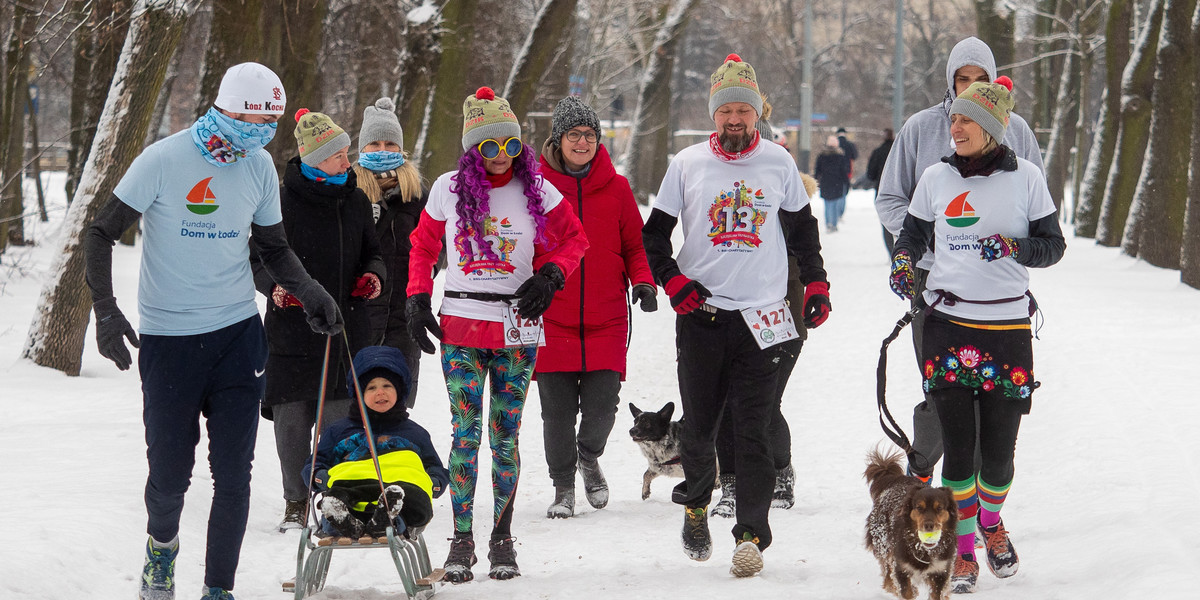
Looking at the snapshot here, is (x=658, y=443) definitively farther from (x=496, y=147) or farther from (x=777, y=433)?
(x=496, y=147)

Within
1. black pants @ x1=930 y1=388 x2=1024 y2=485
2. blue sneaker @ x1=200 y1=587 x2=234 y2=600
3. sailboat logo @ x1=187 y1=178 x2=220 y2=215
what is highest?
sailboat logo @ x1=187 y1=178 x2=220 y2=215

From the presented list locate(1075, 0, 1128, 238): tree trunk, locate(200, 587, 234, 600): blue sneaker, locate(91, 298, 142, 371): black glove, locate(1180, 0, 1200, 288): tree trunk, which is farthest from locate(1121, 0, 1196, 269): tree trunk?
locate(91, 298, 142, 371): black glove

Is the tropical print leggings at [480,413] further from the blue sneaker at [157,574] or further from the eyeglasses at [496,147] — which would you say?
the blue sneaker at [157,574]

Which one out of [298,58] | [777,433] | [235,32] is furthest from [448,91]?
[777,433]

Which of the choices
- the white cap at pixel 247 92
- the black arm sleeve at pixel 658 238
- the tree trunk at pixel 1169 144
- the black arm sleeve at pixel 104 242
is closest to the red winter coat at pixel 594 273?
the black arm sleeve at pixel 658 238

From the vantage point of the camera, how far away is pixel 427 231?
5.34 meters

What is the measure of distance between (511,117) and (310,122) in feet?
3.65

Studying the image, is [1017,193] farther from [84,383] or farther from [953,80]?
[84,383]

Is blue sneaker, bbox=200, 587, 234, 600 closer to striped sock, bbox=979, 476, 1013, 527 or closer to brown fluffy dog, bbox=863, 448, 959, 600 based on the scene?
brown fluffy dog, bbox=863, 448, 959, 600

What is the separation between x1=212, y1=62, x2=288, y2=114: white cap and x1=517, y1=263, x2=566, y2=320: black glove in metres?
1.28

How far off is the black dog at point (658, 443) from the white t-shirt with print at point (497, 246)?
2.21m

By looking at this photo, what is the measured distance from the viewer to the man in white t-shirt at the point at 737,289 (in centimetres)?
525

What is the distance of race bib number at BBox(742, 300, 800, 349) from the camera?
17.1 ft

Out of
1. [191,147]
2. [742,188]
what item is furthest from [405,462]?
[742,188]
